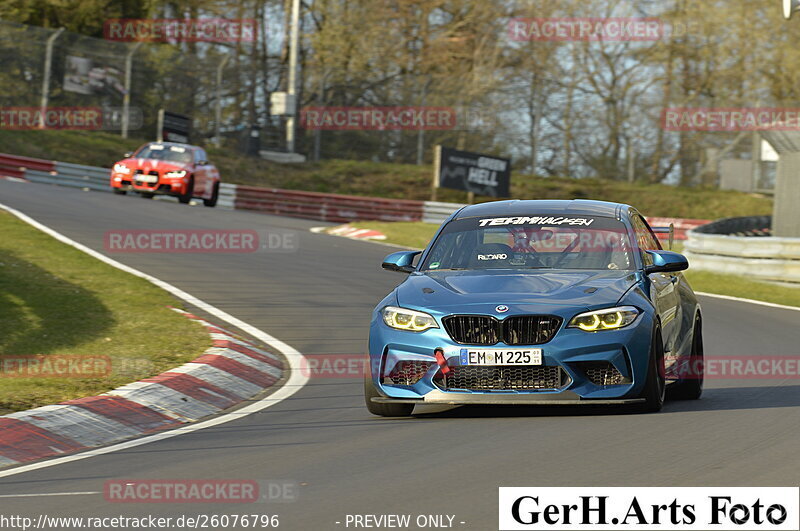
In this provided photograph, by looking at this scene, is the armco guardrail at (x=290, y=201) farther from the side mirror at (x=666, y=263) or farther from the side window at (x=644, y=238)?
the side mirror at (x=666, y=263)

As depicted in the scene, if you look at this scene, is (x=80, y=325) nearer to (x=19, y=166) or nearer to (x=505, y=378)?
(x=505, y=378)

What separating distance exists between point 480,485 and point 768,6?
42.9 meters

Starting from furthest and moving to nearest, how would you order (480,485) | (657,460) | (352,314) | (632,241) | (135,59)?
(135,59) < (352,314) < (632,241) < (657,460) < (480,485)

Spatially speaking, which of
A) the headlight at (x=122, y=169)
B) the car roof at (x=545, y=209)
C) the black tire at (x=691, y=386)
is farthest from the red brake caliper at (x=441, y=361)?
the headlight at (x=122, y=169)

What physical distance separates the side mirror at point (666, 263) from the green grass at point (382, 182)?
31671 millimetres

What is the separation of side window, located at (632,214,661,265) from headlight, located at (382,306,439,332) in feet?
6.15

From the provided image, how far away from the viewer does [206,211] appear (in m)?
28.3

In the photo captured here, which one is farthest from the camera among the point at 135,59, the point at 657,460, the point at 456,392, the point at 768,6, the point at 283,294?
the point at 768,6

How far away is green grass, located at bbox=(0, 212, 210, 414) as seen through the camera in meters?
9.34

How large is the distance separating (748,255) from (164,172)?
13976 millimetres

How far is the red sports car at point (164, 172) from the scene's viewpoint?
29953 millimetres

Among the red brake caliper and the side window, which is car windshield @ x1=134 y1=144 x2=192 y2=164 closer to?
the side window

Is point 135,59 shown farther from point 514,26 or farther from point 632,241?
point 632,241

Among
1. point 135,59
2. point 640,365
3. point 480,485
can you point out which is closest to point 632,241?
point 640,365
